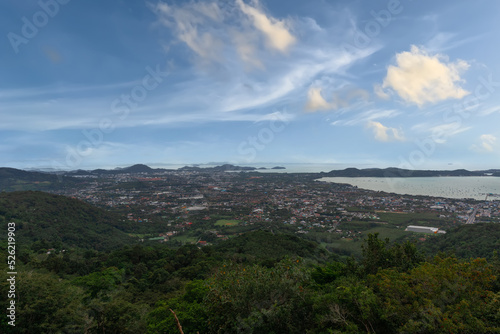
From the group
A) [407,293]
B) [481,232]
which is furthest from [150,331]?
[481,232]

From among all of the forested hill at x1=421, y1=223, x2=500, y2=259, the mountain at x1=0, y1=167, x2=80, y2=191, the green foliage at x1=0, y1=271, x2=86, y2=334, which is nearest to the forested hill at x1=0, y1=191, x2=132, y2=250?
the green foliage at x1=0, y1=271, x2=86, y2=334

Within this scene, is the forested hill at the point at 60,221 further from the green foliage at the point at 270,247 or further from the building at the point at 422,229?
the building at the point at 422,229

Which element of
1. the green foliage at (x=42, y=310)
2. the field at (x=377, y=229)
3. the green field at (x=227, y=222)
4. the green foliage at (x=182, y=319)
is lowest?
the green field at (x=227, y=222)

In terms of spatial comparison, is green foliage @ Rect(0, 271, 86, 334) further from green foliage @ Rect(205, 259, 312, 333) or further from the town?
the town

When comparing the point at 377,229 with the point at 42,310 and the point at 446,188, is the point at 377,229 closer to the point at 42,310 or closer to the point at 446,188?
the point at 42,310

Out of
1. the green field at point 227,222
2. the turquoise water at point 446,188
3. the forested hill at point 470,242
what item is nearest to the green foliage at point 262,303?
the forested hill at point 470,242

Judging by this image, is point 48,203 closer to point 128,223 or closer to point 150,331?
point 128,223
